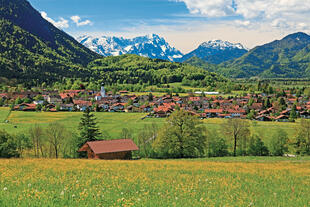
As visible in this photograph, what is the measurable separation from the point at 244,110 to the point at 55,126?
4822 inches

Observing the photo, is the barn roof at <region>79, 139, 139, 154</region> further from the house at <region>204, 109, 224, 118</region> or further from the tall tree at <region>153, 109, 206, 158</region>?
the house at <region>204, 109, 224, 118</region>

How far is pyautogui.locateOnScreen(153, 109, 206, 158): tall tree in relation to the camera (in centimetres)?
5766

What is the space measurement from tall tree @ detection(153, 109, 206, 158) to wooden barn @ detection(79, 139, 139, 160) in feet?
32.3

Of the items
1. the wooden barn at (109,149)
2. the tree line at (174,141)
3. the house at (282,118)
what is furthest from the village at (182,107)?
the wooden barn at (109,149)

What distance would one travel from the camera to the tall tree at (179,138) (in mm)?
57656

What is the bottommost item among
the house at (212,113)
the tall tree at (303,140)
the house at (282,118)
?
the house at (282,118)

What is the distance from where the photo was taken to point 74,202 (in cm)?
1005

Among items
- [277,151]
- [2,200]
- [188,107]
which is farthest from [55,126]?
[188,107]

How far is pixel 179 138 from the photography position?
58594 mm

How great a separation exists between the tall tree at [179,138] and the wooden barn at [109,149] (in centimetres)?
985

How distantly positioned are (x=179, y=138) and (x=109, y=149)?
17212mm

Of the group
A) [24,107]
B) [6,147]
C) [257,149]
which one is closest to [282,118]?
[257,149]

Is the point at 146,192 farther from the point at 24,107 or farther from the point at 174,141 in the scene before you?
the point at 24,107

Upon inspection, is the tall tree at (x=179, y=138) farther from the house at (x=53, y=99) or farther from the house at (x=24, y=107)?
the house at (x=53, y=99)
